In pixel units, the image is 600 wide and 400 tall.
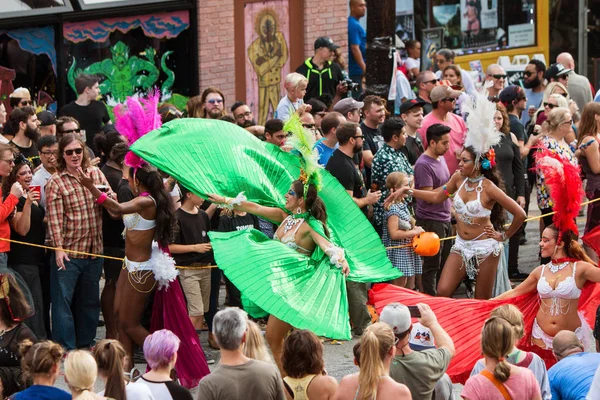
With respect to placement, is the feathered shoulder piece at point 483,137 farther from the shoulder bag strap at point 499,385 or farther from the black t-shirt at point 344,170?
the shoulder bag strap at point 499,385

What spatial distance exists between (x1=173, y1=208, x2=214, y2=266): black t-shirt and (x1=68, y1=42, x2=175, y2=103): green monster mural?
18.9 feet

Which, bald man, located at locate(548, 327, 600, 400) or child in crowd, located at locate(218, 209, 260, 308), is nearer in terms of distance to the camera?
bald man, located at locate(548, 327, 600, 400)

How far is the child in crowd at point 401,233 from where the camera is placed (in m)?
10.4

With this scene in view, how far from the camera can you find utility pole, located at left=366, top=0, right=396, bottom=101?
44.8ft

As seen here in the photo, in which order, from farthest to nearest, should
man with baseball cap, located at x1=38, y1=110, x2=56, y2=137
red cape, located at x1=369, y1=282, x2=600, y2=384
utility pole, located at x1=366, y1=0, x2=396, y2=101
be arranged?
utility pole, located at x1=366, y1=0, x2=396, y2=101
man with baseball cap, located at x1=38, y1=110, x2=56, y2=137
red cape, located at x1=369, y1=282, x2=600, y2=384

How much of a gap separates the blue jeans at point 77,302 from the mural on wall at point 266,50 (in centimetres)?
674

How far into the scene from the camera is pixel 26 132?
10750mm

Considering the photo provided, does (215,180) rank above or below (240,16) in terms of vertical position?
below

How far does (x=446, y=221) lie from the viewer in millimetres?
11094

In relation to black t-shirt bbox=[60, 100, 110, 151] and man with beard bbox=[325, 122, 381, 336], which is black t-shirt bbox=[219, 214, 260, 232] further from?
black t-shirt bbox=[60, 100, 110, 151]

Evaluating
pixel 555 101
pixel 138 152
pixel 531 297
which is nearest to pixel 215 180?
pixel 138 152

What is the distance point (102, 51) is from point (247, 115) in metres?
4.10

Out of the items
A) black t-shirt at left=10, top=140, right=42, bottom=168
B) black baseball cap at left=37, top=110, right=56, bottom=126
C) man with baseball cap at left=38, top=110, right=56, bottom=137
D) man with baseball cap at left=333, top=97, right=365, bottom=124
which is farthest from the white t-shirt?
man with baseball cap at left=333, top=97, right=365, bottom=124

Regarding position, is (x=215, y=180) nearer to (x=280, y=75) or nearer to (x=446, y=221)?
(x=446, y=221)
